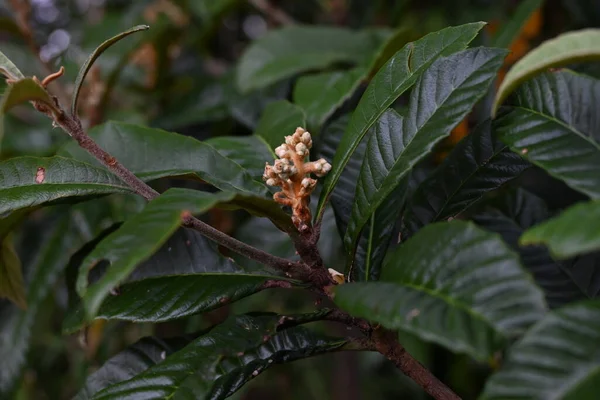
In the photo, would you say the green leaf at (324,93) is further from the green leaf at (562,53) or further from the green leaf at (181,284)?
the green leaf at (562,53)

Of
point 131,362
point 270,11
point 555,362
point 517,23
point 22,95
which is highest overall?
point 270,11

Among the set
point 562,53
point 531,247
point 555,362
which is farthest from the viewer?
point 531,247

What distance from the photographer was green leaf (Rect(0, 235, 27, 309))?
2.85 feet

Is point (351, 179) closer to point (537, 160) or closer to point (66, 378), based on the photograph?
point (537, 160)

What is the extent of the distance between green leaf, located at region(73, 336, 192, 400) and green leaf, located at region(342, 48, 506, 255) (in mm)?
294

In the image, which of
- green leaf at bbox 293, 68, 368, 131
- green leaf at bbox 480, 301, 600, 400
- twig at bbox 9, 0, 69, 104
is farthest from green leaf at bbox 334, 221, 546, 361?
twig at bbox 9, 0, 69, 104

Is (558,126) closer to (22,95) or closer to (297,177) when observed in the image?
(297,177)

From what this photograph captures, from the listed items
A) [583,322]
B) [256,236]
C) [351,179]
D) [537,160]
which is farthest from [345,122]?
[583,322]

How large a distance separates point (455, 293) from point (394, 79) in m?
0.29

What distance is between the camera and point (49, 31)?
2.31 metres

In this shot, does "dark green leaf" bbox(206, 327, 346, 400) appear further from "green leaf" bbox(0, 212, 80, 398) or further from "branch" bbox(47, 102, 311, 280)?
"green leaf" bbox(0, 212, 80, 398)

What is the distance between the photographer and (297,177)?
63 cm

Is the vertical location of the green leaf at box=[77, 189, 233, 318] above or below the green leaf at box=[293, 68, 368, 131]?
below

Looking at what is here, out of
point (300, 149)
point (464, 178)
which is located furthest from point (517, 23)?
point (300, 149)
